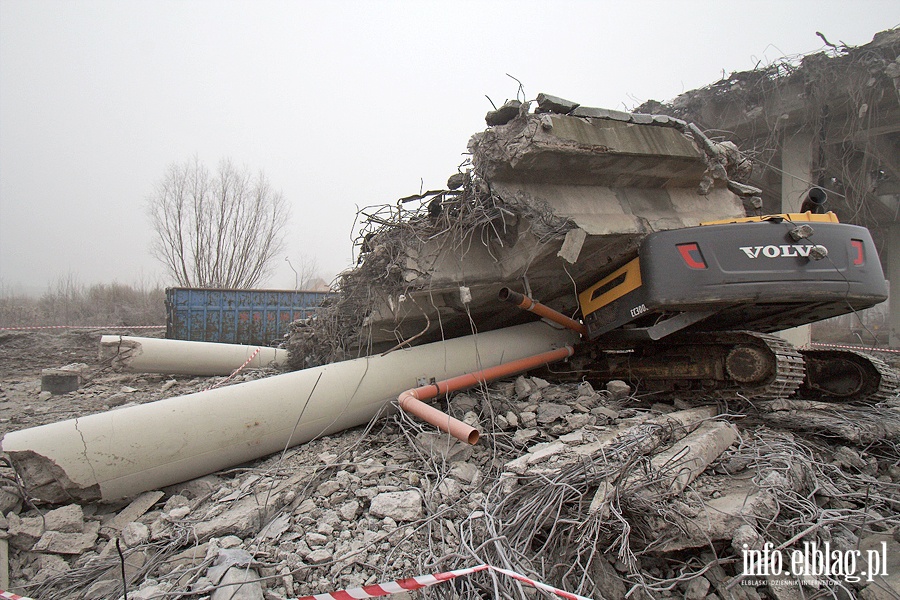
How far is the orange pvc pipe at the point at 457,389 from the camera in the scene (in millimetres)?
2898

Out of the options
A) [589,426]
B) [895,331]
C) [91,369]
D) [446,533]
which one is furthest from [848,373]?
[895,331]

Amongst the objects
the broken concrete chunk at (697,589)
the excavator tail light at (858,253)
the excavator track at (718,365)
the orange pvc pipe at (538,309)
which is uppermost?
the excavator tail light at (858,253)

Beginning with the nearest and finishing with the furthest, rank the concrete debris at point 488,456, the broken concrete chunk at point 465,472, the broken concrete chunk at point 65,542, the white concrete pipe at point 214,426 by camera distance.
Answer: the concrete debris at point 488,456 → the broken concrete chunk at point 65,542 → the white concrete pipe at point 214,426 → the broken concrete chunk at point 465,472

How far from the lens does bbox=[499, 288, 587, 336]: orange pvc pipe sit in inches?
154

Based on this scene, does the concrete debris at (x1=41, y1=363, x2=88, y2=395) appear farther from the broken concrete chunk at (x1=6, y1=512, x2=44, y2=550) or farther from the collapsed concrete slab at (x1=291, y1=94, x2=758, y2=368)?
the broken concrete chunk at (x1=6, y1=512, x2=44, y2=550)

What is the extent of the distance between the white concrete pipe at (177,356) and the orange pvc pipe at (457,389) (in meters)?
3.04

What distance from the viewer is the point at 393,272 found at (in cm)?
391

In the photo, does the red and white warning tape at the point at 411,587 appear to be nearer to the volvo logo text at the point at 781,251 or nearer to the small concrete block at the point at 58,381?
the volvo logo text at the point at 781,251

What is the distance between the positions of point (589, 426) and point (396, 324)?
1836 millimetres

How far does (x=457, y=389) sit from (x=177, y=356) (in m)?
4.61

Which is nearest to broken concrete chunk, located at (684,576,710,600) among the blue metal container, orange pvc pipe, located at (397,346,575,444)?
orange pvc pipe, located at (397,346,575,444)

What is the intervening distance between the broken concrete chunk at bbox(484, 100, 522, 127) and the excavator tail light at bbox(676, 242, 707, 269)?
5.00ft

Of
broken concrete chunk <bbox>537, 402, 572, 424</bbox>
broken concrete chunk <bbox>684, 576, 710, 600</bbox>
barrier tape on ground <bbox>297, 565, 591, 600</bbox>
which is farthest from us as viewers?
broken concrete chunk <bbox>537, 402, 572, 424</bbox>

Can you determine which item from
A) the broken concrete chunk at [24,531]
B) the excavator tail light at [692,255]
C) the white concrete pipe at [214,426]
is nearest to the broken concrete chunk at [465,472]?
the white concrete pipe at [214,426]
